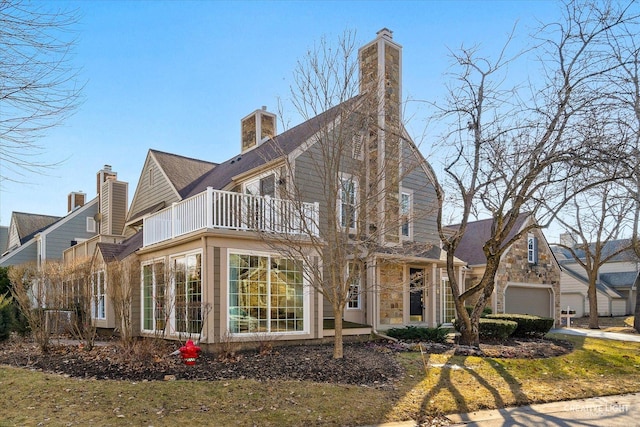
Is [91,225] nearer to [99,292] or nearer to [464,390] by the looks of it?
[99,292]

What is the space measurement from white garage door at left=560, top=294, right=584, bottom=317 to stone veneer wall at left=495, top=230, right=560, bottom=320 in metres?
8.56

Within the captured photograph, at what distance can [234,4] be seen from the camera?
416 inches

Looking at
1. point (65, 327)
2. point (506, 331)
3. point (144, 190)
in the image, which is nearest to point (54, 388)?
point (65, 327)

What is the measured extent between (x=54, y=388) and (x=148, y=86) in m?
6.84

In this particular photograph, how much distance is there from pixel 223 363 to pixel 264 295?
8.29ft

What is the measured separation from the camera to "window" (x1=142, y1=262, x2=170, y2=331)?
44.5 ft

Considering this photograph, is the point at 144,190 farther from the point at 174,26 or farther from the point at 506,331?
the point at 506,331

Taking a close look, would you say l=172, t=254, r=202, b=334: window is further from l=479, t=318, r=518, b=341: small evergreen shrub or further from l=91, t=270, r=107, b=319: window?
l=479, t=318, r=518, b=341: small evergreen shrub

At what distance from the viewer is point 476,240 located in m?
26.2

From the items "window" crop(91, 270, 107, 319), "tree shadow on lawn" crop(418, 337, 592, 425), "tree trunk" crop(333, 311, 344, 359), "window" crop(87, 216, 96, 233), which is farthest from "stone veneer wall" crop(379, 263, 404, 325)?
"window" crop(87, 216, 96, 233)

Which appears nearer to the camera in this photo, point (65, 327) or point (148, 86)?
point (148, 86)

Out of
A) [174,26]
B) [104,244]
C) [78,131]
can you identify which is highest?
[174,26]

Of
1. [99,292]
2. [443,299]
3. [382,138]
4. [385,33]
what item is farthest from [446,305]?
[99,292]

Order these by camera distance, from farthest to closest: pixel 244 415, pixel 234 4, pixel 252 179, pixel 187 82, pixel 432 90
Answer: pixel 252 179 → pixel 432 90 → pixel 187 82 → pixel 234 4 → pixel 244 415
